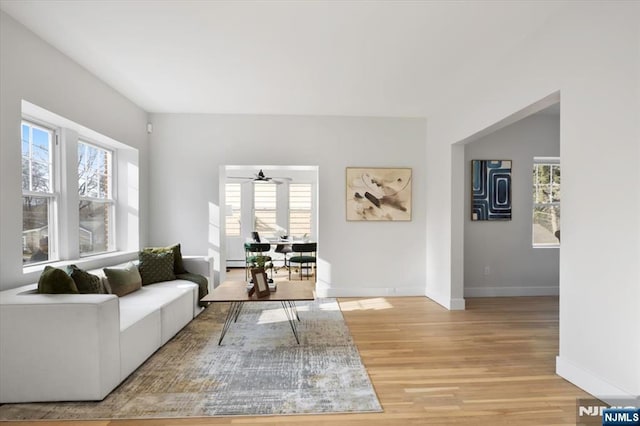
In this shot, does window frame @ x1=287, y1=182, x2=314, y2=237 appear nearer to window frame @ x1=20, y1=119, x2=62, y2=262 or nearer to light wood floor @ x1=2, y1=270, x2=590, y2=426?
light wood floor @ x1=2, y1=270, x2=590, y2=426

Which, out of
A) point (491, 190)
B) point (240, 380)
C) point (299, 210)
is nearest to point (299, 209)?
point (299, 210)

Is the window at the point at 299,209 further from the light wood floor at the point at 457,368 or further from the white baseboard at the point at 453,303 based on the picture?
the white baseboard at the point at 453,303

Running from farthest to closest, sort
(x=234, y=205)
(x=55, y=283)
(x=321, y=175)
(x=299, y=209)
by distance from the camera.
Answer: (x=299, y=209)
(x=234, y=205)
(x=321, y=175)
(x=55, y=283)

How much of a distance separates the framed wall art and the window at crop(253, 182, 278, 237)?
136 inches

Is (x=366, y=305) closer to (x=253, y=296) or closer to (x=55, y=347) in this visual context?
(x=253, y=296)

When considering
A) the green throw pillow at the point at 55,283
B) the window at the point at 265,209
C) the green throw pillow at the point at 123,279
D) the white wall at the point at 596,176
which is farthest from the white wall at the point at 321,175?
the window at the point at 265,209

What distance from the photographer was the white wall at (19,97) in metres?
2.61

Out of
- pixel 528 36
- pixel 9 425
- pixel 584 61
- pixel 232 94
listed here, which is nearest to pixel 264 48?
pixel 232 94

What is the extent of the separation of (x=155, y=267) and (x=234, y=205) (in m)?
4.23

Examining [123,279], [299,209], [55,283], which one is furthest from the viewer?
[299,209]

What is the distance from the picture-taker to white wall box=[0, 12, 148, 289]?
2607 mm

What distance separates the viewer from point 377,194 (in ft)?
17.4

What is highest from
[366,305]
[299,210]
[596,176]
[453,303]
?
[596,176]

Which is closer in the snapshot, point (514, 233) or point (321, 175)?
point (514, 233)
